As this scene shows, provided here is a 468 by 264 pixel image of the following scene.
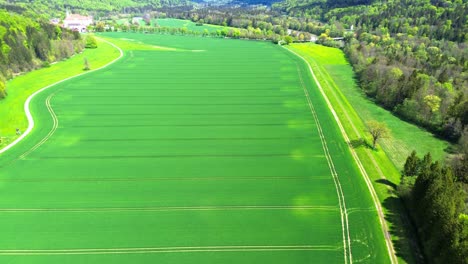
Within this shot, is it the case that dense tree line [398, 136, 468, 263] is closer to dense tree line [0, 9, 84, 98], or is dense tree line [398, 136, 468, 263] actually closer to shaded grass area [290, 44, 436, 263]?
shaded grass area [290, 44, 436, 263]

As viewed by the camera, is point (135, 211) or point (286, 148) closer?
point (135, 211)

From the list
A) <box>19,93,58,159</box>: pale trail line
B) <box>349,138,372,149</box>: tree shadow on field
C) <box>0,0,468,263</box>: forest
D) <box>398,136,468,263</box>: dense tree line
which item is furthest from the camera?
<box>349,138,372,149</box>: tree shadow on field

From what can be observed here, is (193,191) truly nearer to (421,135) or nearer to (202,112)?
(202,112)

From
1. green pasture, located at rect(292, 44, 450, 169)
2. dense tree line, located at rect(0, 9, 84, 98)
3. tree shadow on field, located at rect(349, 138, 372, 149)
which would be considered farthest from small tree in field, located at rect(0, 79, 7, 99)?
green pasture, located at rect(292, 44, 450, 169)

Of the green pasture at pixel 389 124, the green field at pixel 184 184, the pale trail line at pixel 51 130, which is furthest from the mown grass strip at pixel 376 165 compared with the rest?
the pale trail line at pixel 51 130

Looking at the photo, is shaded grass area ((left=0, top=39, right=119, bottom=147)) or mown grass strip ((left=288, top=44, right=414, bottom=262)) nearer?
mown grass strip ((left=288, top=44, right=414, bottom=262))

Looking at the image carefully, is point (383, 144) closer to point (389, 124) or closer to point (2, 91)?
point (389, 124)

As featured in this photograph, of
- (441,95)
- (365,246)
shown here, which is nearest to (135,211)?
(365,246)
